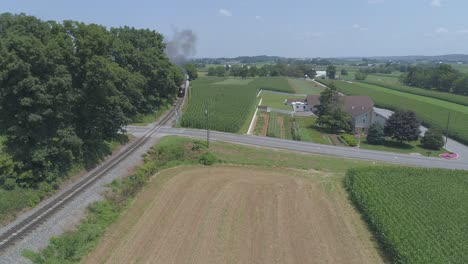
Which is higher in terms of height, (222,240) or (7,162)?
(7,162)

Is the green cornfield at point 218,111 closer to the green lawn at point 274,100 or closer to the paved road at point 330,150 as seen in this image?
the paved road at point 330,150

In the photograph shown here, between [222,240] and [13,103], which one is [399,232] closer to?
[222,240]

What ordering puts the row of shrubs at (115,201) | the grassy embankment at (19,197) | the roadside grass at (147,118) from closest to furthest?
the row of shrubs at (115,201)
the grassy embankment at (19,197)
the roadside grass at (147,118)

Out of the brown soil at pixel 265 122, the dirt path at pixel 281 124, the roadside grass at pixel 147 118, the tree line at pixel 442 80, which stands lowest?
the dirt path at pixel 281 124

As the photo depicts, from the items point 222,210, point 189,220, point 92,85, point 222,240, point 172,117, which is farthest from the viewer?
point 172,117

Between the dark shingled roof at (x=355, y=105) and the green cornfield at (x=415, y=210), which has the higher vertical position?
the dark shingled roof at (x=355, y=105)

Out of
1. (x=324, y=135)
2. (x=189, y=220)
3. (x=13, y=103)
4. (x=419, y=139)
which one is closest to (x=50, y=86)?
(x=13, y=103)

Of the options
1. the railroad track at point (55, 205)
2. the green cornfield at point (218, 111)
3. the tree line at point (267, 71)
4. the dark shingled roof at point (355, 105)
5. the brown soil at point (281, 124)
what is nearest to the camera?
the railroad track at point (55, 205)

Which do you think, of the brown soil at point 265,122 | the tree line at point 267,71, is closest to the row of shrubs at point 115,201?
the brown soil at point 265,122
